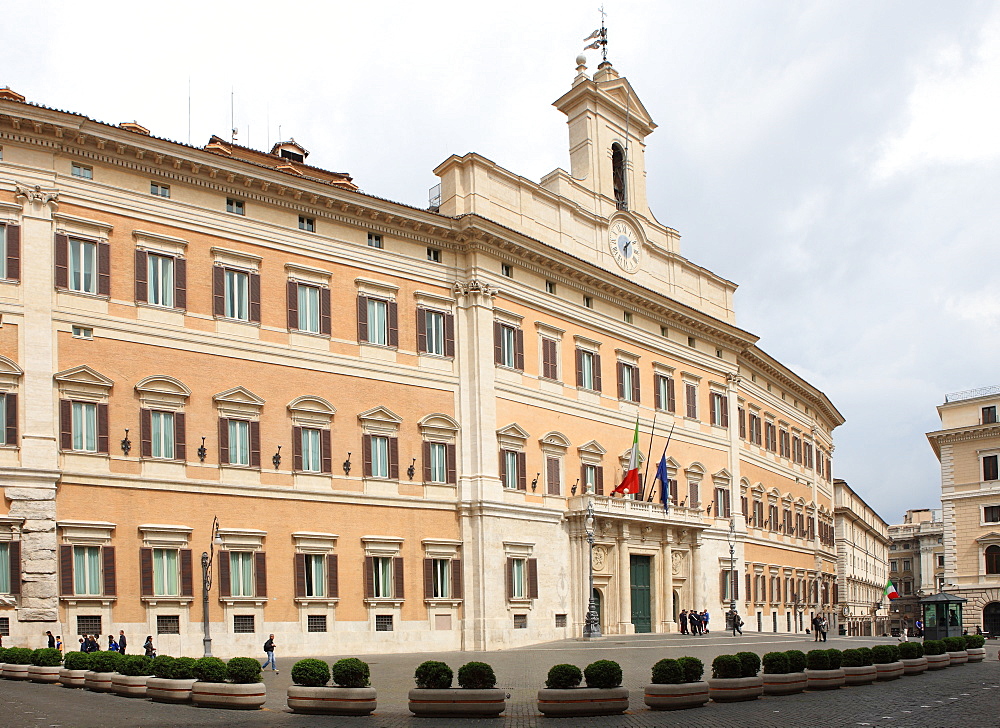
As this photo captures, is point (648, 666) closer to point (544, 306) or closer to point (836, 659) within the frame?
point (836, 659)

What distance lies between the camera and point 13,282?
3058 centimetres

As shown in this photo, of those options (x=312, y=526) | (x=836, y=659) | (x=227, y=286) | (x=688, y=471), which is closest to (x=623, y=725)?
(x=836, y=659)

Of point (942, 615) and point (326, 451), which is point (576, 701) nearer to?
point (326, 451)

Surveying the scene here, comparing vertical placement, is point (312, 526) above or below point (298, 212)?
below

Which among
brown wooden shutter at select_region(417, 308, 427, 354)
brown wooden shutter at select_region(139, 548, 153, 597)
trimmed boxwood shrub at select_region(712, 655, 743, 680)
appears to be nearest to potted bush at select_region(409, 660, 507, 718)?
trimmed boxwood shrub at select_region(712, 655, 743, 680)

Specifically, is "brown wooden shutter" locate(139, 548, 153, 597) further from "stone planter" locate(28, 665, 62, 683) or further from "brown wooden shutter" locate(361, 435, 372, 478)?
"brown wooden shutter" locate(361, 435, 372, 478)

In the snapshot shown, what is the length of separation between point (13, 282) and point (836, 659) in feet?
82.6

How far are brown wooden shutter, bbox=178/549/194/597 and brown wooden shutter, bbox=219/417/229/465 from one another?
10.3ft

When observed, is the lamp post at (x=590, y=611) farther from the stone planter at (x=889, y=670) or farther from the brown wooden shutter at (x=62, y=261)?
the brown wooden shutter at (x=62, y=261)

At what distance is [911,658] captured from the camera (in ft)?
97.7

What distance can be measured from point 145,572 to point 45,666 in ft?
23.2

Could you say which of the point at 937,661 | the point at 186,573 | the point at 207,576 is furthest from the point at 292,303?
the point at 937,661

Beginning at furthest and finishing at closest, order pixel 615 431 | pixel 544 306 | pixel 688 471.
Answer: pixel 688 471
pixel 615 431
pixel 544 306

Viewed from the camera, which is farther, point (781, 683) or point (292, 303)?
point (292, 303)
